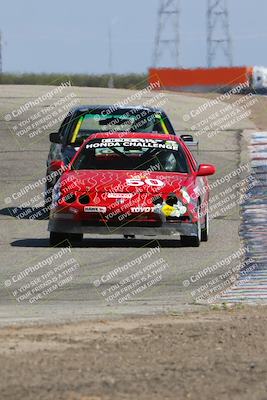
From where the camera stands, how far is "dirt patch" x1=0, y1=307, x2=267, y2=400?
6.40 meters

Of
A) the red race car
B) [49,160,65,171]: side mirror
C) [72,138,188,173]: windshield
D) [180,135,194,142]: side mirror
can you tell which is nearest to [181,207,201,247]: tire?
the red race car

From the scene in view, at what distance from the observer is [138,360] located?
7176 millimetres

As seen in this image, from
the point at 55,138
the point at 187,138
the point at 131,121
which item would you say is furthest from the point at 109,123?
the point at 187,138

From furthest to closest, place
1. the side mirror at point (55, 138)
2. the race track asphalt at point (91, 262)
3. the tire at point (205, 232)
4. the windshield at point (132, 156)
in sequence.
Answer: the side mirror at point (55, 138), the tire at point (205, 232), the windshield at point (132, 156), the race track asphalt at point (91, 262)

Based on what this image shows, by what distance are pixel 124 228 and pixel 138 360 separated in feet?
23.5

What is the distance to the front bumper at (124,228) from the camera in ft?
46.6

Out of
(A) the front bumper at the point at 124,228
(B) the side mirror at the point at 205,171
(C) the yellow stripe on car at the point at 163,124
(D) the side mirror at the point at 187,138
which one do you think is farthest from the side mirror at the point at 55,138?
(A) the front bumper at the point at 124,228

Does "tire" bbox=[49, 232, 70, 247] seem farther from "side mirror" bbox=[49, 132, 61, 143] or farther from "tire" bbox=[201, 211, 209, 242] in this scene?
"side mirror" bbox=[49, 132, 61, 143]

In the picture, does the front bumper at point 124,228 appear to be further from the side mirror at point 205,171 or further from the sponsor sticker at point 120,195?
the side mirror at point 205,171

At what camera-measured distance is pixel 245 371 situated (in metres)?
6.96

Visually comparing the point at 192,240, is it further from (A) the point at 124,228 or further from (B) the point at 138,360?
(B) the point at 138,360

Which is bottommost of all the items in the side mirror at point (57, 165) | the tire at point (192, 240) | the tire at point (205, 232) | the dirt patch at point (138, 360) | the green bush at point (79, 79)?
the green bush at point (79, 79)

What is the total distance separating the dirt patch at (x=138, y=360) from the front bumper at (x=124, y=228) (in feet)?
17.2

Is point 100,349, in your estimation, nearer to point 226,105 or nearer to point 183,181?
point 183,181
